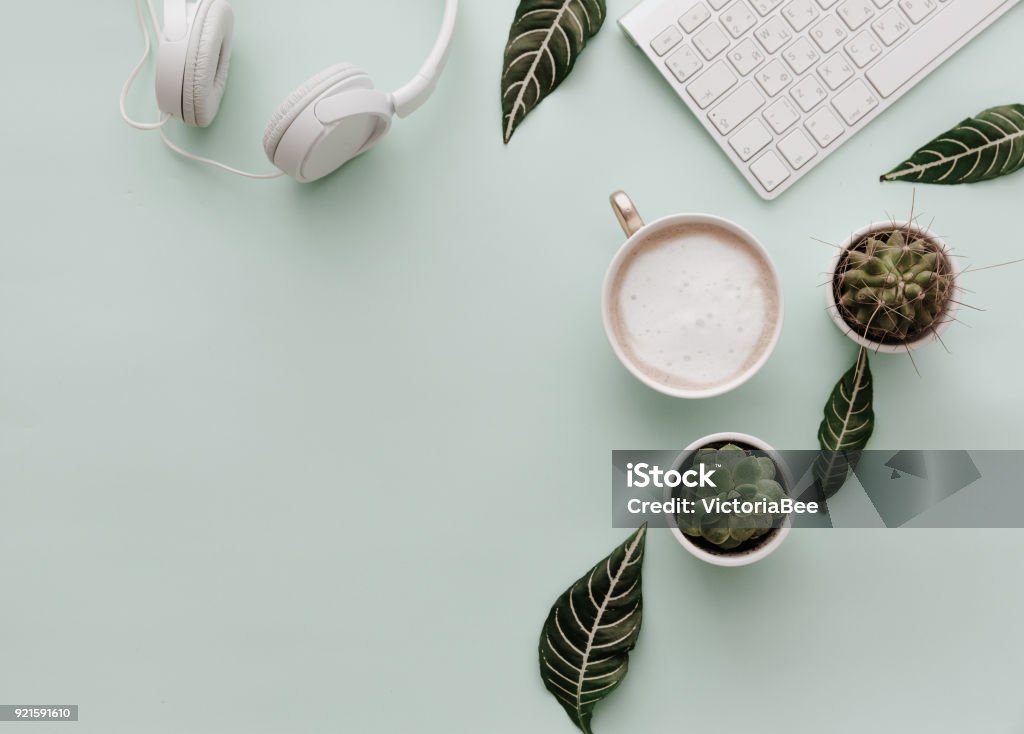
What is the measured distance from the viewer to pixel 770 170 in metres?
0.76

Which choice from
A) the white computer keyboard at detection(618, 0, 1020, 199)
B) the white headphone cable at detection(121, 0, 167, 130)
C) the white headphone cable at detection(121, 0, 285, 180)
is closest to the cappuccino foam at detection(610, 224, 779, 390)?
the white computer keyboard at detection(618, 0, 1020, 199)

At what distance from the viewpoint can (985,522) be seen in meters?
0.79

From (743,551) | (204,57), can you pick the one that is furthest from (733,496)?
(204,57)

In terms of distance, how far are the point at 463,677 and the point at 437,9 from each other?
66 cm

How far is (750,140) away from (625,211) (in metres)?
0.16

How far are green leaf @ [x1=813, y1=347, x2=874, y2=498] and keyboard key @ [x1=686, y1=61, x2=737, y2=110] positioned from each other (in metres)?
0.28

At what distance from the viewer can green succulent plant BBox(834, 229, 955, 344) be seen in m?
0.67

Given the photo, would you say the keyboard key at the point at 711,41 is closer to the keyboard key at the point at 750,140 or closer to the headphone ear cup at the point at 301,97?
the keyboard key at the point at 750,140

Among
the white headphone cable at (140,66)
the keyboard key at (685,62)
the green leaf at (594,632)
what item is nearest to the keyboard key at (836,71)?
the keyboard key at (685,62)

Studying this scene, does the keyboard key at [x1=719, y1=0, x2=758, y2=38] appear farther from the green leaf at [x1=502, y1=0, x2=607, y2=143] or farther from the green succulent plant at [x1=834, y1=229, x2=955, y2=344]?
the green succulent plant at [x1=834, y1=229, x2=955, y2=344]

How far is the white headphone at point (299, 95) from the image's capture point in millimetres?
696

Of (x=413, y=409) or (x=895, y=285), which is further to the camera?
(x=413, y=409)

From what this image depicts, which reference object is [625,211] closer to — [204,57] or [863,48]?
[863,48]

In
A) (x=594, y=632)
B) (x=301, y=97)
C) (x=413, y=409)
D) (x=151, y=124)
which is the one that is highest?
(x=151, y=124)
